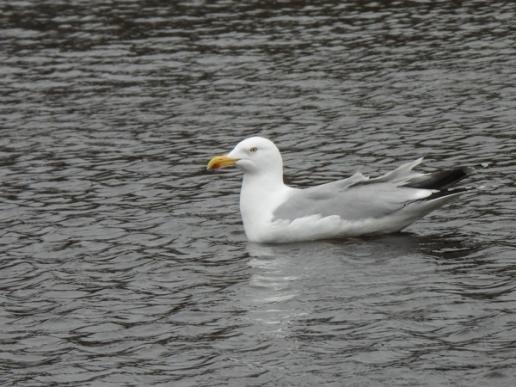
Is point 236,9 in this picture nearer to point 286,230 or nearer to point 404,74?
point 404,74

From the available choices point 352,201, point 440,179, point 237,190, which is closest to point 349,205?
point 352,201

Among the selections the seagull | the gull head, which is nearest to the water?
the seagull

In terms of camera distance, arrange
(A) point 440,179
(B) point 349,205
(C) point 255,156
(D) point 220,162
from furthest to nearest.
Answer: (C) point 255,156 < (D) point 220,162 < (B) point 349,205 < (A) point 440,179

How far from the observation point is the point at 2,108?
2358cm

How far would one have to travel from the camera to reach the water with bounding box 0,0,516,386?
39.8ft

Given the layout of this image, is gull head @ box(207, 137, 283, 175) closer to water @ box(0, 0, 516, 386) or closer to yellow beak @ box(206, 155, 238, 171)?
yellow beak @ box(206, 155, 238, 171)

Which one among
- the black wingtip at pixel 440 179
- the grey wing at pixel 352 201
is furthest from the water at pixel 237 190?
the black wingtip at pixel 440 179

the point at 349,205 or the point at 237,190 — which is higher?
the point at 349,205

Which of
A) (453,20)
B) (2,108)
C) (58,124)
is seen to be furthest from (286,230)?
(453,20)

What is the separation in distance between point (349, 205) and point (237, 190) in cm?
319

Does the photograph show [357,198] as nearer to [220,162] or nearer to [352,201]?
[352,201]

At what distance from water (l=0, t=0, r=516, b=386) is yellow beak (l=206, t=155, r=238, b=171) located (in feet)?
3.17

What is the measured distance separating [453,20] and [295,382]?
1770 cm

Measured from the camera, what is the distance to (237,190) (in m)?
18.5
